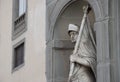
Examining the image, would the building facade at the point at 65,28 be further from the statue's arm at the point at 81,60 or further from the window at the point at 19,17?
the window at the point at 19,17

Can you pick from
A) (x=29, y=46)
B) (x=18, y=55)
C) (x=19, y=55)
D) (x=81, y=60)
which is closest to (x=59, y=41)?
(x=81, y=60)

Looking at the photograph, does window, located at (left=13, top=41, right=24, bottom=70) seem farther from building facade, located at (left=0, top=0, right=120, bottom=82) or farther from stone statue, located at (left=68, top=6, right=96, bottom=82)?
stone statue, located at (left=68, top=6, right=96, bottom=82)

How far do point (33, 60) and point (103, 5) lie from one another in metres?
6.10

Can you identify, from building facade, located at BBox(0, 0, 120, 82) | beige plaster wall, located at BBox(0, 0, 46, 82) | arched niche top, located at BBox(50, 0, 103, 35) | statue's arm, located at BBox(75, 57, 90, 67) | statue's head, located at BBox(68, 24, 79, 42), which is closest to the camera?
building facade, located at BBox(0, 0, 120, 82)

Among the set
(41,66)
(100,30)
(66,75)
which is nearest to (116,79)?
(100,30)

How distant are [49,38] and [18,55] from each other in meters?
5.89

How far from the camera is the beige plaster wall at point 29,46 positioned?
19.6 m

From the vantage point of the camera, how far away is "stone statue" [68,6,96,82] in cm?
1498

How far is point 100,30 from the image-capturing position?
14.3 metres

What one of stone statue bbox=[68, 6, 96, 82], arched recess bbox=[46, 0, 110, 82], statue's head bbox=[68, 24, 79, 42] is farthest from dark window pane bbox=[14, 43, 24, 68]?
stone statue bbox=[68, 6, 96, 82]

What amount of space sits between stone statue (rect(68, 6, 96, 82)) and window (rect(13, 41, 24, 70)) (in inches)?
261

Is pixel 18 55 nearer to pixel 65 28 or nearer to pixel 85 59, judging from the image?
pixel 65 28

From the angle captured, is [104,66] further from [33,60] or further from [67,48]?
[33,60]

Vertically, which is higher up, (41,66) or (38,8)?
(38,8)
